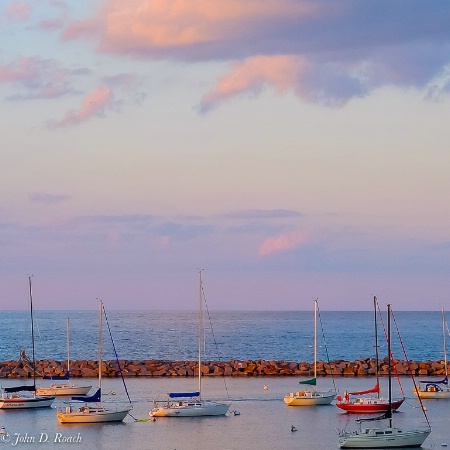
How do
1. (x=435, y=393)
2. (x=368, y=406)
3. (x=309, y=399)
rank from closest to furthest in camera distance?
(x=368, y=406) < (x=309, y=399) < (x=435, y=393)

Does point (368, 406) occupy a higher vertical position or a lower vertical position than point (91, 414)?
lower

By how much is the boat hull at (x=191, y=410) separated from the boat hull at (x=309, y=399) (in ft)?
18.1

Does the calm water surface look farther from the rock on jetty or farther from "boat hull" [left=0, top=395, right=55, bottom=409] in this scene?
the rock on jetty

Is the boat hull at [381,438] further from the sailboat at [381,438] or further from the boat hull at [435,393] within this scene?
the boat hull at [435,393]

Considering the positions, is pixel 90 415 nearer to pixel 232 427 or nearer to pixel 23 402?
pixel 232 427

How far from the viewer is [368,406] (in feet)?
187

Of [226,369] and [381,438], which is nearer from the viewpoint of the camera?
[381,438]

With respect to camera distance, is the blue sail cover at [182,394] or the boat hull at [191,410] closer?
the blue sail cover at [182,394]

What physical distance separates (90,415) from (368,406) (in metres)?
14.8

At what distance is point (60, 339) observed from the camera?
161 m

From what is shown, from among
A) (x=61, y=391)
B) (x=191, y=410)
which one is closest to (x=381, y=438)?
(x=191, y=410)

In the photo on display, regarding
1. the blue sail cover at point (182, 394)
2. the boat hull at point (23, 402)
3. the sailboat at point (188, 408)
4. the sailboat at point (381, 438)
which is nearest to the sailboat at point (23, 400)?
the boat hull at point (23, 402)

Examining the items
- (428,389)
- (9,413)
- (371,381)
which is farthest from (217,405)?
(371,381)

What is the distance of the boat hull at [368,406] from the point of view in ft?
187
